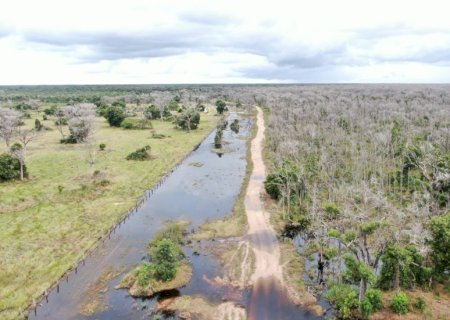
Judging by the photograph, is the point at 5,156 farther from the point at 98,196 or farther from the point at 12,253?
the point at 12,253

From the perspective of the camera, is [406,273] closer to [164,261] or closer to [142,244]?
[164,261]

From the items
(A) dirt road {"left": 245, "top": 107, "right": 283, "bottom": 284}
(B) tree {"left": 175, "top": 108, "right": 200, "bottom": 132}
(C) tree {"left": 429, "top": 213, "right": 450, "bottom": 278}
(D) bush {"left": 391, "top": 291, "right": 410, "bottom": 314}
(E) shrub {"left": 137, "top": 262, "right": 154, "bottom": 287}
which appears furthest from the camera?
(B) tree {"left": 175, "top": 108, "right": 200, "bottom": 132}

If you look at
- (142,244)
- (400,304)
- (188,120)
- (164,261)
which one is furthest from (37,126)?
(400,304)

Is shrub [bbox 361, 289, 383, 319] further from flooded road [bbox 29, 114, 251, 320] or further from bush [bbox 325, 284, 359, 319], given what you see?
flooded road [bbox 29, 114, 251, 320]

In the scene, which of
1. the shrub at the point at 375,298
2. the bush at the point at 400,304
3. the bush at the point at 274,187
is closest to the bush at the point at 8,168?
the bush at the point at 274,187

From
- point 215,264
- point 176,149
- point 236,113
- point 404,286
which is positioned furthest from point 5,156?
point 236,113

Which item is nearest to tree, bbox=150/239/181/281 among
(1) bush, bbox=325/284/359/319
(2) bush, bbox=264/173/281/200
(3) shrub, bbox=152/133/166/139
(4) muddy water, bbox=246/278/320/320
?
(4) muddy water, bbox=246/278/320/320

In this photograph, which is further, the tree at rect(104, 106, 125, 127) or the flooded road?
the tree at rect(104, 106, 125, 127)
